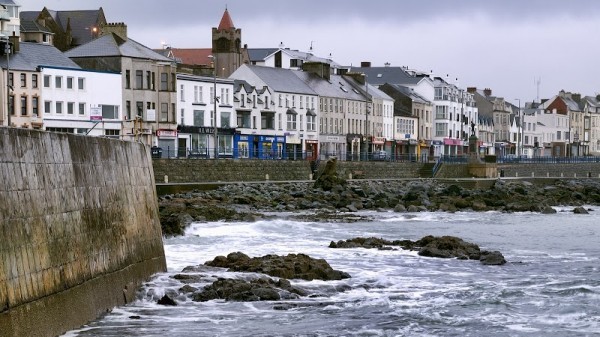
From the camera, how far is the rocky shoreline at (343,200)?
4862cm

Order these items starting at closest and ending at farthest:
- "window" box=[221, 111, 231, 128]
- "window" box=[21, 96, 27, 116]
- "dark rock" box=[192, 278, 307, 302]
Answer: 1. "dark rock" box=[192, 278, 307, 302]
2. "window" box=[21, 96, 27, 116]
3. "window" box=[221, 111, 231, 128]

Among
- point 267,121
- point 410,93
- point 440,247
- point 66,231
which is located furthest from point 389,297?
point 410,93

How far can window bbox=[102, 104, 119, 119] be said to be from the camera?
243 feet

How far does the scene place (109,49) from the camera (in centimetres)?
7656

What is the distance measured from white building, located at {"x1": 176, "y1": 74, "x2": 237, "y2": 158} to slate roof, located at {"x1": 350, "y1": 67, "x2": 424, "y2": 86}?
43.3 meters

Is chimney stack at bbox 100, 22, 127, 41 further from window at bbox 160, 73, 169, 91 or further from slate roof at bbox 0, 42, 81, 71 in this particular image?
slate roof at bbox 0, 42, 81, 71

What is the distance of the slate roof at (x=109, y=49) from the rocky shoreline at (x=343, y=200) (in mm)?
16191

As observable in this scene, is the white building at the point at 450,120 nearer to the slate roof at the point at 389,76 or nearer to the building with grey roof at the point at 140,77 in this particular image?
the slate roof at the point at 389,76

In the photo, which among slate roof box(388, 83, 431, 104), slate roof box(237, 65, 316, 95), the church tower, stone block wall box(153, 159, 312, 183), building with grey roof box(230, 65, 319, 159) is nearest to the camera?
stone block wall box(153, 159, 312, 183)

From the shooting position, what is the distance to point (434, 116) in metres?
130

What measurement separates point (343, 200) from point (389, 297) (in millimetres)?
36065

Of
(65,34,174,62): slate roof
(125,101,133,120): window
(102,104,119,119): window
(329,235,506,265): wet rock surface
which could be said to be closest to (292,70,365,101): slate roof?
(65,34,174,62): slate roof

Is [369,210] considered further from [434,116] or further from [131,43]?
[434,116]

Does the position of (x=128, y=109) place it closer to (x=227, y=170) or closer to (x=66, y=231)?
(x=227, y=170)
